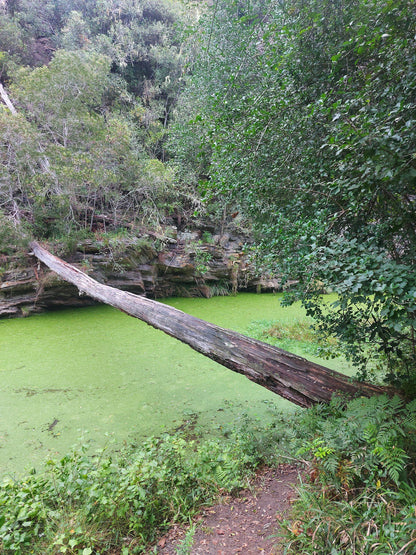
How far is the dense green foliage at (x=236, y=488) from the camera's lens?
4.19ft

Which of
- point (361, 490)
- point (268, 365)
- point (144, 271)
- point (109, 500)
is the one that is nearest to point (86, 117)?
point (144, 271)

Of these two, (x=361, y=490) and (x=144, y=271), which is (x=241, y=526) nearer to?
(x=361, y=490)

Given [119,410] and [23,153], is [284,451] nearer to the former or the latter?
[119,410]

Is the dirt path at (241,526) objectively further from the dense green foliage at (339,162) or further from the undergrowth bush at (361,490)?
the dense green foliage at (339,162)

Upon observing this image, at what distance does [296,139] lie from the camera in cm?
244

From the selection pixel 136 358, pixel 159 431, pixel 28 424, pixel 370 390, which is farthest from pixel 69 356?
pixel 370 390

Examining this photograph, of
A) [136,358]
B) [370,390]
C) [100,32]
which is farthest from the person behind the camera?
[100,32]

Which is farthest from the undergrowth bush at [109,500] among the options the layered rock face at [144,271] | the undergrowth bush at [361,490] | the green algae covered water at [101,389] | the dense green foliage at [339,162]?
the layered rock face at [144,271]

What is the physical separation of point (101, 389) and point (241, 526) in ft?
8.08

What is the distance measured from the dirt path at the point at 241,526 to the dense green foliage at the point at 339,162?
3.34 ft

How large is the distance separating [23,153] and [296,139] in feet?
19.1

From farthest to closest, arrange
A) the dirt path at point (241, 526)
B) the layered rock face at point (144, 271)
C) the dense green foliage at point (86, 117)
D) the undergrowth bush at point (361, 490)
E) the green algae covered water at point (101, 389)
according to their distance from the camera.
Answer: the layered rock face at point (144, 271) → the dense green foliage at point (86, 117) → the green algae covered water at point (101, 389) → the dirt path at point (241, 526) → the undergrowth bush at point (361, 490)

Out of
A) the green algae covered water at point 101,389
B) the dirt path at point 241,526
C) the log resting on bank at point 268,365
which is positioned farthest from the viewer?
the green algae covered water at point 101,389

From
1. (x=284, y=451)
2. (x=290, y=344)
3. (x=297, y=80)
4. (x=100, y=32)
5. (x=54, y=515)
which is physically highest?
(x=100, y=32)
